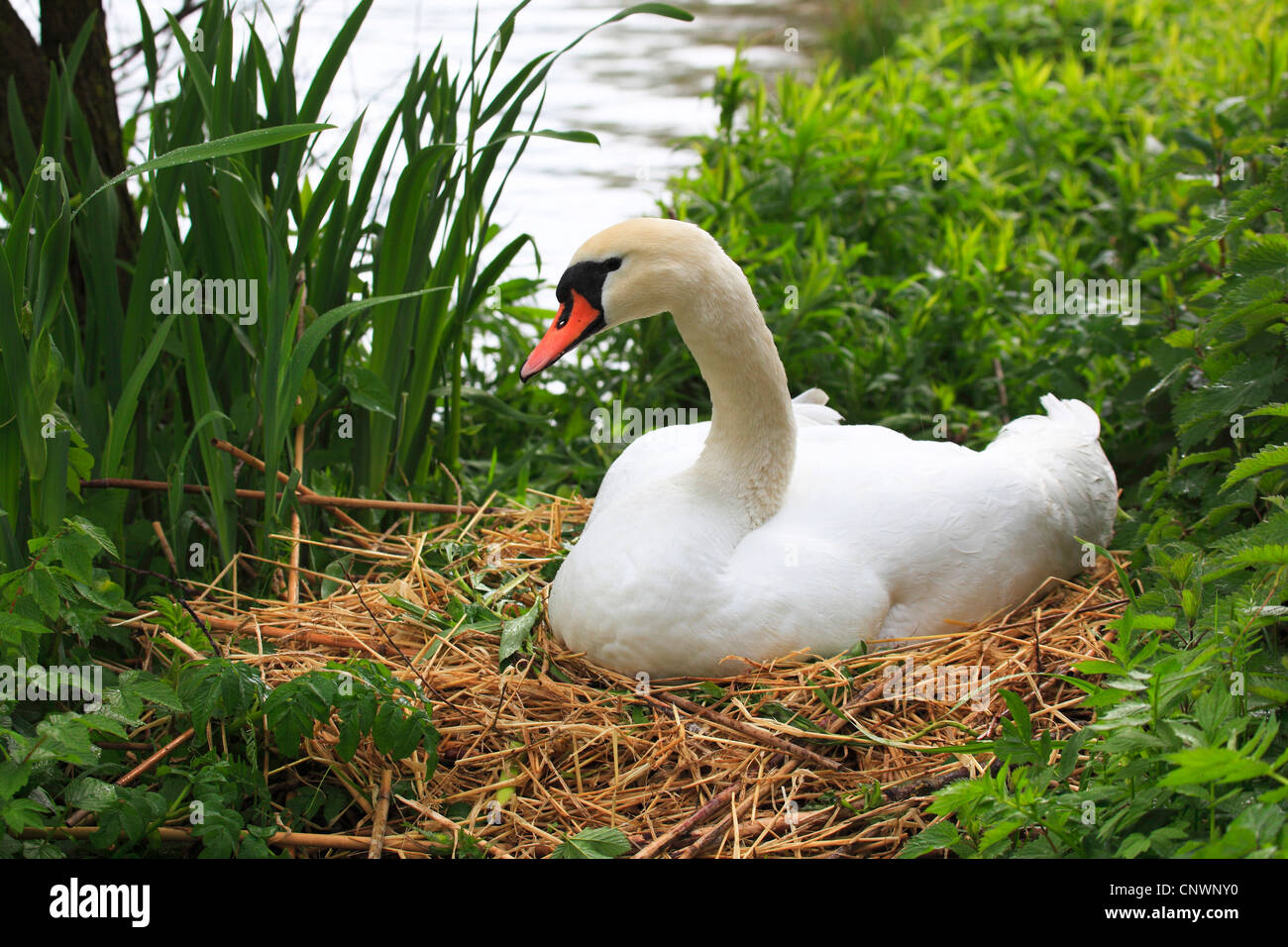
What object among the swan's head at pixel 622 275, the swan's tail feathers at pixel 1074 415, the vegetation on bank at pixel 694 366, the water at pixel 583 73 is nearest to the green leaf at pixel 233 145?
the vegetation on bank at pixel 694 366

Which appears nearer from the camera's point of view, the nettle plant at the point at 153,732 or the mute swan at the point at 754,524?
the nettle plant at the point at 153,732

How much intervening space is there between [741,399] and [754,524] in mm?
286

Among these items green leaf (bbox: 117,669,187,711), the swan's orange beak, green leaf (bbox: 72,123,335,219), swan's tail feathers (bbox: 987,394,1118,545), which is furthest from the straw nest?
green leaf (bbox: 72,123,335,219)


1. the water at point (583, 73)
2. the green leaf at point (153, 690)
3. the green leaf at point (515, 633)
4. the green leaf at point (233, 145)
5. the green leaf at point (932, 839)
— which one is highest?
the water at point (583, 73)

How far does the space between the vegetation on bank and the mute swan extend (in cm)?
33

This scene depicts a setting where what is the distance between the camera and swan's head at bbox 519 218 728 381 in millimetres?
2660

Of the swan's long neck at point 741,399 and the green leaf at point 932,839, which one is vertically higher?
the swan's long neck at point 741,399

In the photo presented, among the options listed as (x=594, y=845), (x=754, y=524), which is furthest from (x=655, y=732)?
(x=754, y=524)

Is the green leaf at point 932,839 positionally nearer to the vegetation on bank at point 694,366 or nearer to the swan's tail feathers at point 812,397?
the vegetation on bank at point 694,366

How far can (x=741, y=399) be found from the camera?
2852 mm

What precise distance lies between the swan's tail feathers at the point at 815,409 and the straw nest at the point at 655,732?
789 mm

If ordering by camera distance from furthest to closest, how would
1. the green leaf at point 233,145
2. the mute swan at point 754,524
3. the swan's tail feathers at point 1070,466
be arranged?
the swan's tail feathers at point 1070,466
the mute swan at point 754,524
the green leaf at point 233,145

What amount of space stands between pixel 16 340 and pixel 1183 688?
7.02 ft

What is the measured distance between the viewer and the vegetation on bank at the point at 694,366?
6.58ft
